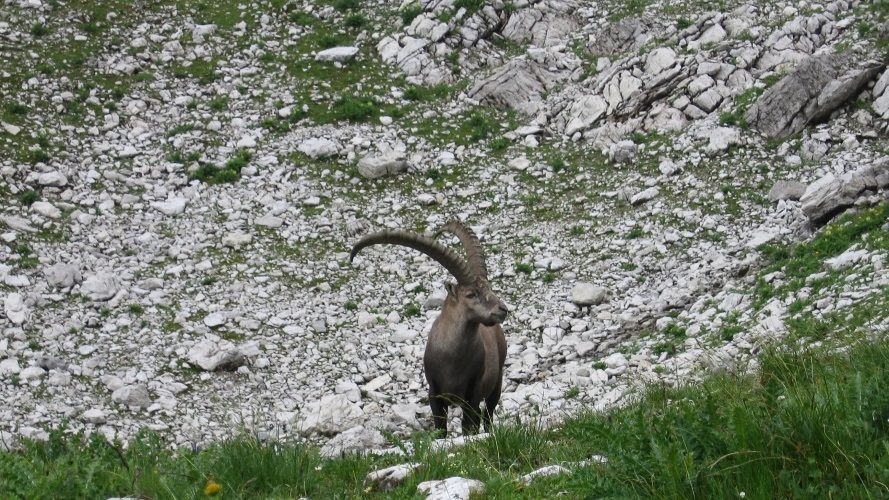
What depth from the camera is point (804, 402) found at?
4820 mm

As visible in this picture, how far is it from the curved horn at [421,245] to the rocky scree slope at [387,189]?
2.05 m

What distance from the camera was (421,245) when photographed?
9.50 meters

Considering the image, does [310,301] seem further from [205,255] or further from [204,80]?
[204,80]

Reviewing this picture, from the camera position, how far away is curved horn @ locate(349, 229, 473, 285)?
9305 millimetres

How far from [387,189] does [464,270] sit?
8.51 metres

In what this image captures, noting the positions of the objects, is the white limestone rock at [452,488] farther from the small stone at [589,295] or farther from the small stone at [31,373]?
the small stone at [589,295]

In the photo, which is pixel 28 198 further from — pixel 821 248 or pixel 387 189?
pixel 821 248

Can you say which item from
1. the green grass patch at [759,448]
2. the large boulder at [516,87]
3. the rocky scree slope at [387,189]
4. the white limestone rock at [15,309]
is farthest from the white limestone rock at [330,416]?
the large boulder at [516,87]

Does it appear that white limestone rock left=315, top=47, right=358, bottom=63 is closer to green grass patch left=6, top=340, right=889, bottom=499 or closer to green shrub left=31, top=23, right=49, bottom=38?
green shrub left=31, top=23, right=49, bottom=38

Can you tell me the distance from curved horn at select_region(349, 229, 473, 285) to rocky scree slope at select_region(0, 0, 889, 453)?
2054 millimetres

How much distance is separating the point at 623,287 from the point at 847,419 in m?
10.1

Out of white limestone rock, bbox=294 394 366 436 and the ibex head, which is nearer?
the ibex head

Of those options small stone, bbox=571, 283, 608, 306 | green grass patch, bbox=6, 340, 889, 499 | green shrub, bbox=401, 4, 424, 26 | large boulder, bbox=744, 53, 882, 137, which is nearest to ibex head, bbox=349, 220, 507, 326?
green grass patch, bbox=6, 340, 889, 499

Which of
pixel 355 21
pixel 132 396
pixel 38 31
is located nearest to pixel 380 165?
pixel 355 21
